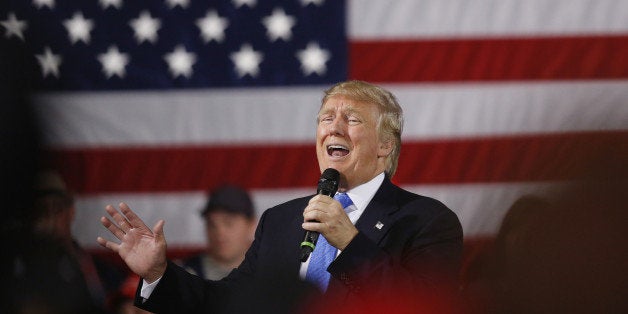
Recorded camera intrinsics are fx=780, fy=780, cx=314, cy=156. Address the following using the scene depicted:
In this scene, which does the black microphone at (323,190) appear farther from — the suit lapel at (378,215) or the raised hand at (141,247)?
the raised hand at (141,247)

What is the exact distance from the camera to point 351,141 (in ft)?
5.42

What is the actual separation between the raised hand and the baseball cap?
130 centimetres

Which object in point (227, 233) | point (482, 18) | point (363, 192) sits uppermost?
point (482, 18)

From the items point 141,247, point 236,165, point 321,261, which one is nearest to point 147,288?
point 141,247

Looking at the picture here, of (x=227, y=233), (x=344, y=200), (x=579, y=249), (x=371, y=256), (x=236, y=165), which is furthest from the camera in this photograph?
(x=236, y=165)

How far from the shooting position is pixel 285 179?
3174 millimetres

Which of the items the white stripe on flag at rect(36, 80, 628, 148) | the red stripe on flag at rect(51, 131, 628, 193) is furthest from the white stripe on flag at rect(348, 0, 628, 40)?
the red stripe on flag at rect(51, 131, 628, 193)

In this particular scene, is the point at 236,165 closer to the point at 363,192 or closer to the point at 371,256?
the point at 363,192

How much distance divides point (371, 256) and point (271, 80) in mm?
1943

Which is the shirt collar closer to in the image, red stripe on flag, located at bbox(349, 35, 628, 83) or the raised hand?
the raised hand

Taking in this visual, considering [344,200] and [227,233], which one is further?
[227,233]

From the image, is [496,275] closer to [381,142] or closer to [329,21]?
[381,142]

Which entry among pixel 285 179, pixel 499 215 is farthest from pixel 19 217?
pixel 285 179

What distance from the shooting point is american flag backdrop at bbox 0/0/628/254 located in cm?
315
